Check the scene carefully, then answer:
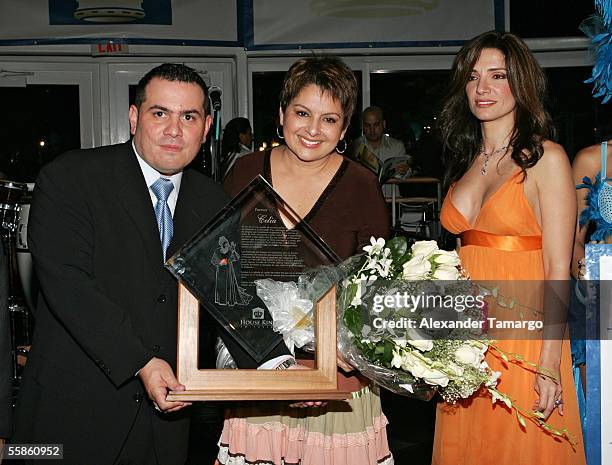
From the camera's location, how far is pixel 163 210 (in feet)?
7.91

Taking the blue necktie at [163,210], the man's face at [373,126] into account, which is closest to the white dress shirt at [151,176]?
the blue necktie at [163,210]

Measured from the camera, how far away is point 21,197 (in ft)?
18.9

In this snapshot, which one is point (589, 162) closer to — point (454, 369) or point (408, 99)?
point (454, 369)

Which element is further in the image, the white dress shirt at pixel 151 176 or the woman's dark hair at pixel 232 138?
the woman's dark hair at pixel 232 138

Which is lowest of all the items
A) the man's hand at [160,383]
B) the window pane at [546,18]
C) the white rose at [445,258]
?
the man's hand at [160,383]

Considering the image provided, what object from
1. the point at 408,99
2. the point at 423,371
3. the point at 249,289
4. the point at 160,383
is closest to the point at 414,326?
the point at 423,371

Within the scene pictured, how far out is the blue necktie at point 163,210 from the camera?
2.37m

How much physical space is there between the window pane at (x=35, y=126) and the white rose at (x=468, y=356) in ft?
25.1

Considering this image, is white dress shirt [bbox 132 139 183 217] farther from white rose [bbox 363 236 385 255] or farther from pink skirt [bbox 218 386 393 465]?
pink skirt [bbox 218 386 393 465]

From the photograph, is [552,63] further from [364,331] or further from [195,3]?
[364,331]

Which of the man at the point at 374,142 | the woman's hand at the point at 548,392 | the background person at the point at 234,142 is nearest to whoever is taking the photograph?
the woman's hand at the point at 548,392

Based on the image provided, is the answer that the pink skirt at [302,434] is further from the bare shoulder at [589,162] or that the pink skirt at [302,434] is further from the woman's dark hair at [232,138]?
the woman's dark hair at [232,138]

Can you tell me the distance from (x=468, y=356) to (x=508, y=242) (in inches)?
31.0

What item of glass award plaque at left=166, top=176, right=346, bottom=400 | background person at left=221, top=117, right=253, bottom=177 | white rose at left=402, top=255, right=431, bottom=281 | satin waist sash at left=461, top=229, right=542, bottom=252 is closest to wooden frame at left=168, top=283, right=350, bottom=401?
glass award plaque at left=166, top=176, right=346, bottom=400
